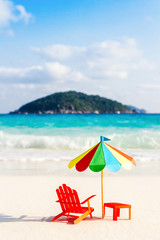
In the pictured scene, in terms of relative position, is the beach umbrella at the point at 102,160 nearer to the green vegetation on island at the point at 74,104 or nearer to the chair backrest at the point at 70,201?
the chair backrest at the point at 70,201

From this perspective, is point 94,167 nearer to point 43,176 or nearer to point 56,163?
point 43,176

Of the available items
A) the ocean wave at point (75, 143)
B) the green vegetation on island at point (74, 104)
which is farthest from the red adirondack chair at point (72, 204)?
the green vegetation on island at point (74, 104)

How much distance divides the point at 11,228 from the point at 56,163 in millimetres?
7961

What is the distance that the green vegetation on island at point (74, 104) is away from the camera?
3435 inches

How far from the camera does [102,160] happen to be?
544 cm

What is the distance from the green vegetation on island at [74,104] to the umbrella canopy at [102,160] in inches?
3070

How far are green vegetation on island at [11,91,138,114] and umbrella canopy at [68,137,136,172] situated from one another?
256 feet

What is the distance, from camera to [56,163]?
44.8ft

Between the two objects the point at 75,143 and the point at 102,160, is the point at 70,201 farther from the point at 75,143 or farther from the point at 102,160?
the point at 75,143

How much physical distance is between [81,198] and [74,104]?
81.6m

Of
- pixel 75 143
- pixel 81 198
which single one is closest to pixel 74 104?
pixel 75 143

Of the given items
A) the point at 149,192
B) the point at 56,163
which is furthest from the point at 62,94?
the point at 149,192

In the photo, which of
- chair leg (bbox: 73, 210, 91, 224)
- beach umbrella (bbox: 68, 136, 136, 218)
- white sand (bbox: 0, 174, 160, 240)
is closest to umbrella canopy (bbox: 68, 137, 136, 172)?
beach umbrella (bbox: 68, 136, 136, 218)

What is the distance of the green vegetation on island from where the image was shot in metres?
87.2
